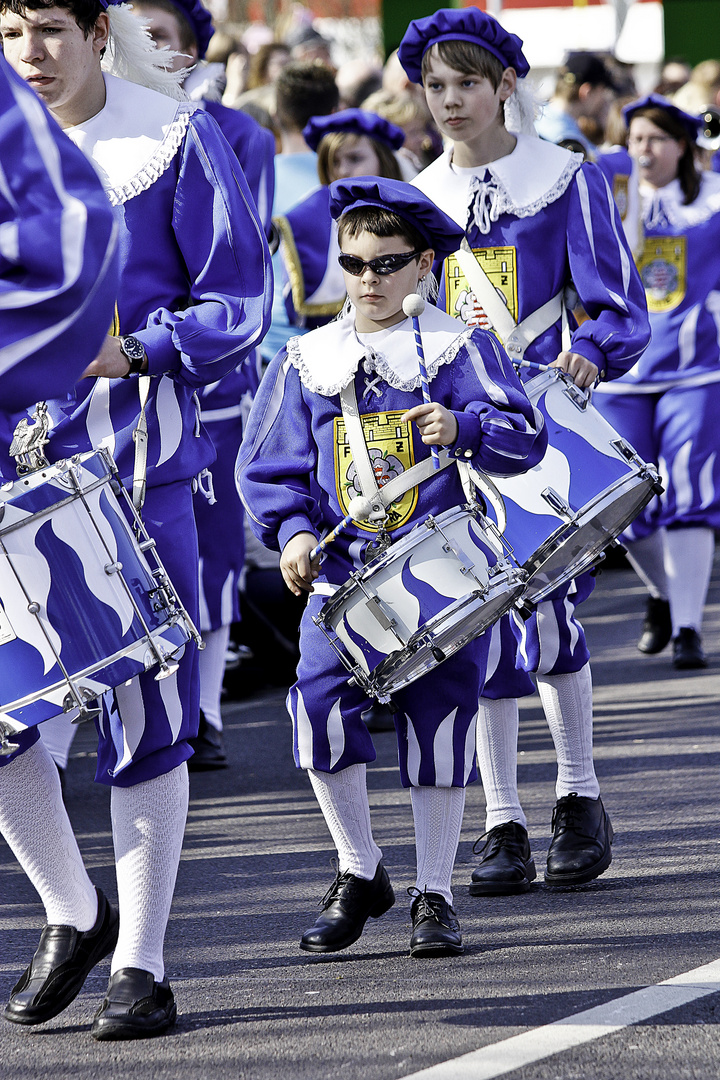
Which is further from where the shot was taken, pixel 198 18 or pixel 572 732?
pixel 198 18

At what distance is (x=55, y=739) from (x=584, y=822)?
1583mm

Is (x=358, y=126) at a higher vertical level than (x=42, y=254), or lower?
lower

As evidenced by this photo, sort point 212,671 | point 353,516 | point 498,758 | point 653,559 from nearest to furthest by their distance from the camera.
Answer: point 353,516
point 498,758
point 212,671
point 653,559

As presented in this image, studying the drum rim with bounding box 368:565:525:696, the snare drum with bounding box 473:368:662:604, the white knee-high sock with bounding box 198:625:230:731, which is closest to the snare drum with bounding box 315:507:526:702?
the drum rim with bounding box 368:565:525:696

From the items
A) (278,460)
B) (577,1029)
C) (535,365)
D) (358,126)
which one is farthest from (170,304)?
(358,126)

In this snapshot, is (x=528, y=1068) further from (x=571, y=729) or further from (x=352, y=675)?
(x=571, y=729)

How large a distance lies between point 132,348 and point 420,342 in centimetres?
68

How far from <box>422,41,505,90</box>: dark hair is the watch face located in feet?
4.90

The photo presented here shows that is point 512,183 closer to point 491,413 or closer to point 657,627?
point 491,413

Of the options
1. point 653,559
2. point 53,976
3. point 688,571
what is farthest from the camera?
point 653,559

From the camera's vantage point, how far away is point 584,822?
13.3 ft

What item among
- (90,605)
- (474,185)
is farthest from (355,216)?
(90,605)

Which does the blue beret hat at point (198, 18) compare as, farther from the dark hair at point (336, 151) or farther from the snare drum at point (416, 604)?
the snare drum at point (416, 604)

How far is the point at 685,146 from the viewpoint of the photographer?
6812mm
